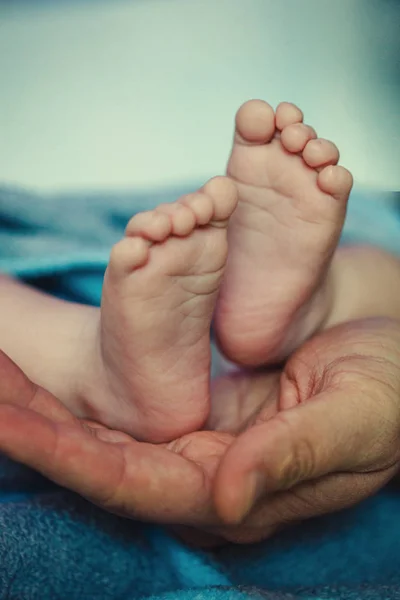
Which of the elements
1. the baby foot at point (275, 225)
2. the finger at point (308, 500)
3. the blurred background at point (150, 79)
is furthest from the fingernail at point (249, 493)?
the blurred background at point (150, 79)

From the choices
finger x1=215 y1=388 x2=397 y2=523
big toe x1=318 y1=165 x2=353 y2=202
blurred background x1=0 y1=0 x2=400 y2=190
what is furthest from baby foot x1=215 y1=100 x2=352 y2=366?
blurred background x1=0 y1=0 x2=400 y2=190

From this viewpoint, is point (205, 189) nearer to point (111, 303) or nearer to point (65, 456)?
point (111, 303)

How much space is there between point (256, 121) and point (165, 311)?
18cm

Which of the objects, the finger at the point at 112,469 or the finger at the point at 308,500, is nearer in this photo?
the finger at the point at 112,469

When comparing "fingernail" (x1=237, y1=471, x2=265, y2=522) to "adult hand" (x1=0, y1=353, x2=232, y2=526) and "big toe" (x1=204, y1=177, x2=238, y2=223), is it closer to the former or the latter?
"adult hand" (x1=0, y1=353, x2=232, y2=526)

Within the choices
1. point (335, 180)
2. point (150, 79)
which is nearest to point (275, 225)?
point (335, 180)

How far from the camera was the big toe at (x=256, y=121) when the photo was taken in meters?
0.61

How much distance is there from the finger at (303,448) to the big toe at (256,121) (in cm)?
23

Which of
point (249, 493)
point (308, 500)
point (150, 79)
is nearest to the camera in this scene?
point (249, 493)

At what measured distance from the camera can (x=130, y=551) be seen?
0.58 metres

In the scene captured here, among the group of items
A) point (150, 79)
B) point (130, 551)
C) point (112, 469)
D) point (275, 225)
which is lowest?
point (130, 551)

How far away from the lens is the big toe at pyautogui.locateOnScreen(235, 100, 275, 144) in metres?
0.61

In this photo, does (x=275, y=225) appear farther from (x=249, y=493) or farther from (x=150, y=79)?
(x=150, y=79)

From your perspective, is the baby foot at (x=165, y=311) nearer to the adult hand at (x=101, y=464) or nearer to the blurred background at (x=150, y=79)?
the adult hand at (x=101, y=464)
